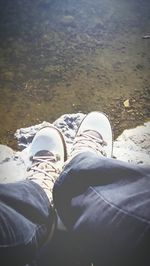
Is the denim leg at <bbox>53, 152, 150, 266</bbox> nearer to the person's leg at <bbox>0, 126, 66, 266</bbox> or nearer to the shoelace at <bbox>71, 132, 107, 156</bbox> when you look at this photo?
the person's leg at <bbox>0, 126, 66, 266</bbox>

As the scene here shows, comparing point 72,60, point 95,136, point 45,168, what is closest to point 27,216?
point 45,168

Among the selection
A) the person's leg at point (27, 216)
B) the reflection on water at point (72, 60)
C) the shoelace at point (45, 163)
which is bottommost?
the shoelace at point (45, 163)

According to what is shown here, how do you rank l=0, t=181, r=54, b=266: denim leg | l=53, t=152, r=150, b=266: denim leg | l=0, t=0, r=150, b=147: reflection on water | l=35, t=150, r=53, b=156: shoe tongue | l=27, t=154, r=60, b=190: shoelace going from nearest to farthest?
l=53, t=152, r=150, b=266: denim leg
l=0, t=181, r=54, b=266: denim leg
l=27, t=154, r=60, b=190: shoelace
l=35, t=150, r=53, b=156: shoe tongue
l=0, t=0, r=150, b=147: reflection on water

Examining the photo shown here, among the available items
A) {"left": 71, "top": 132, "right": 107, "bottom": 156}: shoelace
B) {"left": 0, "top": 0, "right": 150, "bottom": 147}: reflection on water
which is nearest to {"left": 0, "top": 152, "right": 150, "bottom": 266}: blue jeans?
{"left": 71, "top": 132, "right": 107, "bottom": 156}: shoelace

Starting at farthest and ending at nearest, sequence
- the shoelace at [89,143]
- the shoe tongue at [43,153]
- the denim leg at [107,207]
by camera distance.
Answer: the shoe tongue at [43,153], the shoelace at [89,143], the denim leg at [107,207]

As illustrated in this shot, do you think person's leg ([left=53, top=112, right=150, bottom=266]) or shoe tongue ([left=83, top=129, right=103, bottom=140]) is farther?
shoe tongue ([left=83, top=129, right=103, bottom=140])

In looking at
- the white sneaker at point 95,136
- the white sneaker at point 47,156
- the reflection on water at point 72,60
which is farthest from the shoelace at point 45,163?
the reflection on water at point 72,60

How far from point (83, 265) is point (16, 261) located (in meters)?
0.44

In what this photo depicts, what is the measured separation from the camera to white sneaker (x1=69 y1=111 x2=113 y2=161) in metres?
1.92

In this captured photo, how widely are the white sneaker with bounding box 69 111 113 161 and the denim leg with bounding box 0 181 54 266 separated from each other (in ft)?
1.61

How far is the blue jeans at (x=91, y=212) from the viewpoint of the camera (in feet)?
3.43

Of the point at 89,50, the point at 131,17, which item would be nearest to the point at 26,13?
the point at 89,50

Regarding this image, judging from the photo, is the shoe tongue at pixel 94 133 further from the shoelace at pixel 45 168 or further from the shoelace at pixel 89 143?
the shoelace at pixel 45 168

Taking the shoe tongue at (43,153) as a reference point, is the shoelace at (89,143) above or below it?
above
